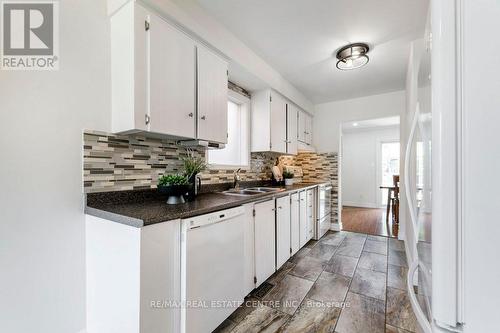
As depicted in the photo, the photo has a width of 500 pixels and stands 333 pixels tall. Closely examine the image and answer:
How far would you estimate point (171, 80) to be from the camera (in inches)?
59.7

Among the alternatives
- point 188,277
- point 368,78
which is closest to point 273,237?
point 188,277

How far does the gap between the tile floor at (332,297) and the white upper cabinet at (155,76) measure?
1.50 meters

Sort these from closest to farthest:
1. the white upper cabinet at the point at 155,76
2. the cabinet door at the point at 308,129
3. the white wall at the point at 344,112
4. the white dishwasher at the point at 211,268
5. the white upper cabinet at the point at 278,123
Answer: the white dishwasher at the point at 211,268, the white upper cabinet at the point at 155,76, the white upper cabinet at the point at 278,123, the white wall at the point at 344,112, the cabinet door at the point at 308,129

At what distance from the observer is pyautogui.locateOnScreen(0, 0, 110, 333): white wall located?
1.11 metres

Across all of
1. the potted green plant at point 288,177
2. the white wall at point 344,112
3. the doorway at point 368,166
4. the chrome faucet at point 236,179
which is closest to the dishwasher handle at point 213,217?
the chrome faucet at point 236,179

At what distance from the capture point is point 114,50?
147cm

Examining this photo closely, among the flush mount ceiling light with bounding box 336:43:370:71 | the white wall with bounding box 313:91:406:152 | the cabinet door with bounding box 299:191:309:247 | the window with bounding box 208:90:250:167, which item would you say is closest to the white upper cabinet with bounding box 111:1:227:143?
the window with bounding box 208:90:250:167

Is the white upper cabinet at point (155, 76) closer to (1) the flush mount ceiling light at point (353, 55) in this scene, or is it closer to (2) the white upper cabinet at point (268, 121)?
(2) the white upper cabinet at point (268, 121)

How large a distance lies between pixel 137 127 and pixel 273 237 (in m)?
1.61

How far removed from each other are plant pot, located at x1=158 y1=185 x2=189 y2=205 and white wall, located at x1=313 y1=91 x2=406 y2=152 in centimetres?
330

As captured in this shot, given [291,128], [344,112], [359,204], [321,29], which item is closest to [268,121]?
[291,128]

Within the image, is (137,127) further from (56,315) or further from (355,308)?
(355,308)

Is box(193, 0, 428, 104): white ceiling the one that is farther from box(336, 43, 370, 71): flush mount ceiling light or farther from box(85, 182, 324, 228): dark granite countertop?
box(85, 182, 324, 228): dark granite countertop

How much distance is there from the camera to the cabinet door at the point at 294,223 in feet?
8.48
